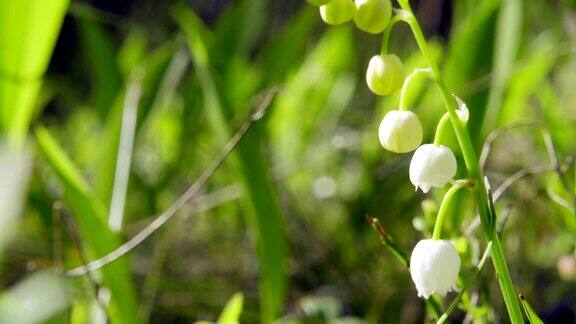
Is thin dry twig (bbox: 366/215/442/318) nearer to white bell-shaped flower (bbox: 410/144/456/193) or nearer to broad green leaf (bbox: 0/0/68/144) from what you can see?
white bell-shaped flower (bbox: 410/144/456/193)

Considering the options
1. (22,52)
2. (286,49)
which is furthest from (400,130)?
(286,49)

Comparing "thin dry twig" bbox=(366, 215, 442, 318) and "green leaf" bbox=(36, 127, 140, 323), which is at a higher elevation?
"thin dry twig" bbox=(366, 215, 442, 318)

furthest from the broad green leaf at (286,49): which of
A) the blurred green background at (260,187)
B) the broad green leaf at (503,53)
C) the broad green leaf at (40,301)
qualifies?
the broad green leaf at (40,301)

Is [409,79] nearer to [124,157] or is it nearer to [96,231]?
[96,231]

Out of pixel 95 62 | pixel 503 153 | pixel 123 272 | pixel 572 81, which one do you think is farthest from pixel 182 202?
pixel 572 81

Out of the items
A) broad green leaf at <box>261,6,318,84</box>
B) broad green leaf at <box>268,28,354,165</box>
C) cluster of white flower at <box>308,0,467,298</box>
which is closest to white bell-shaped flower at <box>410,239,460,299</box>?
cluster of white flower at <box>308,0,467,298</box>

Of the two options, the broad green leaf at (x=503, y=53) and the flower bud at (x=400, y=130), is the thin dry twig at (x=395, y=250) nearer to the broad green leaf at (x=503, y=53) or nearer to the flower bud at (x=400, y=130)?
the flower bud at (x=400, y=130)
